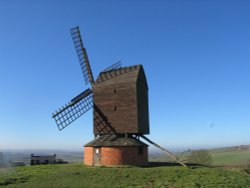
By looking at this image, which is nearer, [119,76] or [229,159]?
[119,76]

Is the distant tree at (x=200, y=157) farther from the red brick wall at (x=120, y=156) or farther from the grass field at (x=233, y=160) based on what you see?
the red brick wall at (x=120, y=156)

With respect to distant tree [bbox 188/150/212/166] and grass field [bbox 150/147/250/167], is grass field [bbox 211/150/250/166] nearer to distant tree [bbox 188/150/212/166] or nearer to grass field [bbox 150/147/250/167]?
grass field [bbox 150/147/250/167]

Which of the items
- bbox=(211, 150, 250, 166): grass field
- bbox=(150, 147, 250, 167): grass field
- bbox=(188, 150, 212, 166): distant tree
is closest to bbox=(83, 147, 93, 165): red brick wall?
bbox=(150, 147, 250, 167): grass field

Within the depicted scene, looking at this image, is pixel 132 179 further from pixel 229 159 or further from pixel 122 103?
pixel 229 159

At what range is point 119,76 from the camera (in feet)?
105

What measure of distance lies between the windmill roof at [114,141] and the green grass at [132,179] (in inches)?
154

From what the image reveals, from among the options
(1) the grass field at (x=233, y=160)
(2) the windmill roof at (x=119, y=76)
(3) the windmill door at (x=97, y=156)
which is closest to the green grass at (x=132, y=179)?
(3) the windmill door at (x=97, y=156)

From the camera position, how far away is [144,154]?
1187 inches

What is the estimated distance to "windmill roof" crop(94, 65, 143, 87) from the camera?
3122cm

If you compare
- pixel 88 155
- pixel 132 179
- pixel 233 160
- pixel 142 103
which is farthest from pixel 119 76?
pixel 233 160

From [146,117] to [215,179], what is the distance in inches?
485

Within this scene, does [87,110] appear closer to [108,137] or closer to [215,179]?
[108,137]

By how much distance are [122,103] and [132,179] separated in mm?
10545

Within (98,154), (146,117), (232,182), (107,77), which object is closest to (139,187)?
(232,182)
